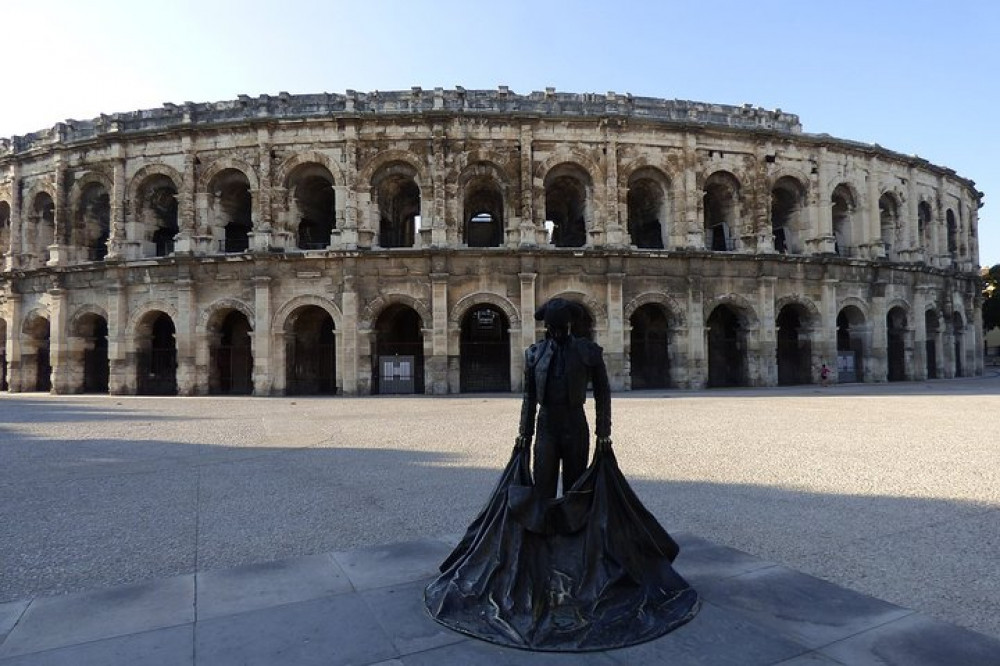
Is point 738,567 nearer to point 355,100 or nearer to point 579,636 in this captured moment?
point 579,636

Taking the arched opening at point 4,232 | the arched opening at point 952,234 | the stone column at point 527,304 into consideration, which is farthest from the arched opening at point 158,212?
the arched opening at point 952,234

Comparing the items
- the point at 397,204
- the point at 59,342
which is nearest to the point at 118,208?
the point at 59,342

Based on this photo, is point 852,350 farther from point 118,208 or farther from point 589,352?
point 118,208

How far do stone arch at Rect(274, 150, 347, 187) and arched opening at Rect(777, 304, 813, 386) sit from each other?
63.3ft

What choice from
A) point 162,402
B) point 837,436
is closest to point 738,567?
point 837,436

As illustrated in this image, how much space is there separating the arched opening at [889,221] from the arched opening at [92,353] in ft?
117

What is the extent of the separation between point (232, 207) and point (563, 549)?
23.0m

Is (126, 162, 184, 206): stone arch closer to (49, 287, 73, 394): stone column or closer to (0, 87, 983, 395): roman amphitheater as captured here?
(0, 87, 983, 395): roman amphitheater

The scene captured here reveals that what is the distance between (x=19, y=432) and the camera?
34.7 feet

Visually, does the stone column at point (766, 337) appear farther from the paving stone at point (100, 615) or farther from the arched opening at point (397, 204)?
the paving stone at point (100, 615)

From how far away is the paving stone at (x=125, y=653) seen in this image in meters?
2.58

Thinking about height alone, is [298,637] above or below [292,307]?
below

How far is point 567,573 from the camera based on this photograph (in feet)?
9.82

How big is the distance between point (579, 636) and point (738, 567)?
1593mm
